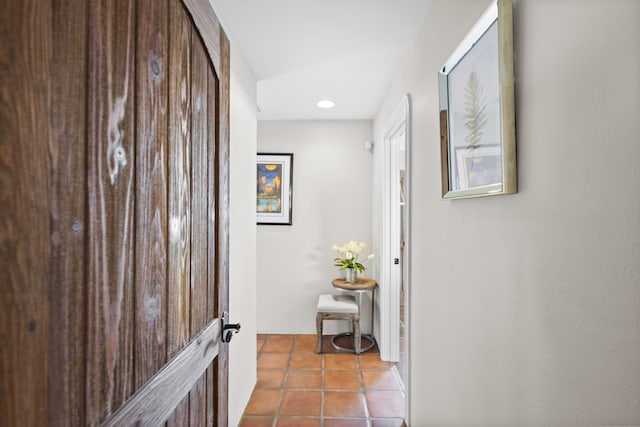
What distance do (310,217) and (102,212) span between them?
135 inches

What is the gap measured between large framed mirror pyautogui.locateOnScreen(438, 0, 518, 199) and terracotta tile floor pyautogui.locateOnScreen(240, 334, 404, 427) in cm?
169

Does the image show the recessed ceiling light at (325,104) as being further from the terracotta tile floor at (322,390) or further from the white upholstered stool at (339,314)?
the terracotta tile floor at (322,390)

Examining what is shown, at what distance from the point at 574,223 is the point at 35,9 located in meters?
1.01

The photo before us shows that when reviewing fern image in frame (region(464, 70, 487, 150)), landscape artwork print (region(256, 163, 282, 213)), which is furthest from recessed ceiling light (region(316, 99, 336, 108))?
fern image in frame (region(464, 70, 487, 150))

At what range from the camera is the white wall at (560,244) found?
668 millimetres

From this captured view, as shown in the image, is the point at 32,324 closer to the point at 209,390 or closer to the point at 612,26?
the point at 209,390

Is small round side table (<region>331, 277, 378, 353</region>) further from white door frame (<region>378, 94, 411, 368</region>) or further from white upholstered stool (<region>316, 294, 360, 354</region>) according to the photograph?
white door frame (<region>378, 94, 411, 368</region>)

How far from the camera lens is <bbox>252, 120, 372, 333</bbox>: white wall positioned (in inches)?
159

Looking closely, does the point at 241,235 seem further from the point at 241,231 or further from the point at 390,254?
the point at 390,254

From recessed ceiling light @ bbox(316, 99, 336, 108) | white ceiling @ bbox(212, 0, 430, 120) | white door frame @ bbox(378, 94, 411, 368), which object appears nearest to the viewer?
white ceiling @ bbox(212, 0, 430, 120)

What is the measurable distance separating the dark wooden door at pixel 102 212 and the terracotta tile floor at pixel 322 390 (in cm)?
155

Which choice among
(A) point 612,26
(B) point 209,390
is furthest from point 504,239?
(B) point 209,390

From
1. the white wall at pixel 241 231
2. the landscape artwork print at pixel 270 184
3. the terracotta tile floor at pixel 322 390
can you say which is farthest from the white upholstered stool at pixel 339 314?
the landscape artwork print at pixel 270 184

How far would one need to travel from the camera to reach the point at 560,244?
0.84m
